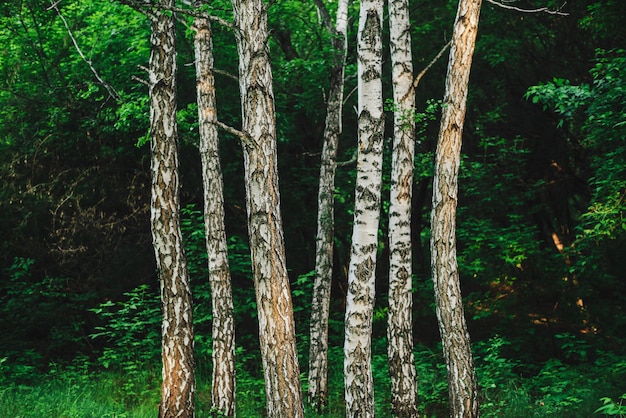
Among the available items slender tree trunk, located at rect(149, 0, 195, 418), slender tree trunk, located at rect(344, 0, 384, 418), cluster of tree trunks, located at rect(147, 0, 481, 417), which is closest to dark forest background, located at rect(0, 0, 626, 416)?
cluster of tree trunks, located at rect(147, 0, 481, 417)

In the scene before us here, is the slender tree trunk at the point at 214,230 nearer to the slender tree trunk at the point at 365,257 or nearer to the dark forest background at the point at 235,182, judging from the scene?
the slender tree trunk at the point at 365,257

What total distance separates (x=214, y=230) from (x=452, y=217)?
3713mm

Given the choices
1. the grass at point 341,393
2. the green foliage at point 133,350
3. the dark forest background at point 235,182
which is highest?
the dark forest background at point 235,182

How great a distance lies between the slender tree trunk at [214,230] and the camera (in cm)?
1042

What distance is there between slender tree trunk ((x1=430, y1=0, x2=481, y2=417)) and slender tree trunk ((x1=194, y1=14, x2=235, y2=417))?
3369mm

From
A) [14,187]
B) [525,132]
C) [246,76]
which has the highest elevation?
[525,132]

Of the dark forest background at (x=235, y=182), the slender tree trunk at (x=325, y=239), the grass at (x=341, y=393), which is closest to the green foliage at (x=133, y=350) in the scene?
the grass at (x=341, y=393)

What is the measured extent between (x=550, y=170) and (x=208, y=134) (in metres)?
9.97

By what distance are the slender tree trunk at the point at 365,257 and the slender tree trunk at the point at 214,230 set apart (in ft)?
7.44

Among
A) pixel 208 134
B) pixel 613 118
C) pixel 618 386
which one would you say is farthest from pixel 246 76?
pixel 618 386

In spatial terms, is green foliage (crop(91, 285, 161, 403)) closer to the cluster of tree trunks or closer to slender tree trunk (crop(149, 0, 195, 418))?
the cluster of tree trunks

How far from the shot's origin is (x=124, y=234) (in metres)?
16.5

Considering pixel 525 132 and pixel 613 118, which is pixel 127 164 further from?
pixel 613 118

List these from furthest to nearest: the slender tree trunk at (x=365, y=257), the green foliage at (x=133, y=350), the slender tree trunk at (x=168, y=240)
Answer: the green foliage at (x=133, y=350), the slender tree trunk at (x=365, y=257), the slender tree trunk at (x=168, y=240)
